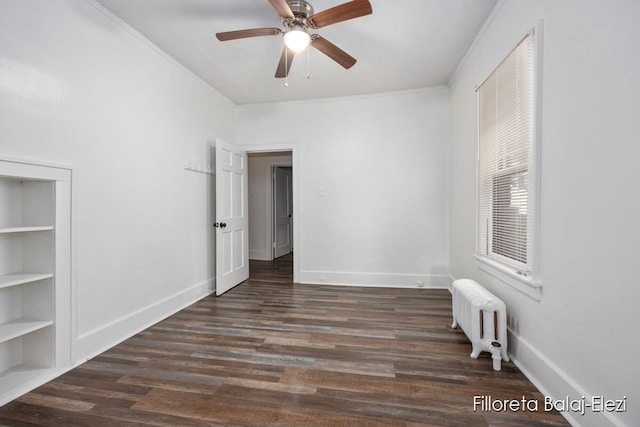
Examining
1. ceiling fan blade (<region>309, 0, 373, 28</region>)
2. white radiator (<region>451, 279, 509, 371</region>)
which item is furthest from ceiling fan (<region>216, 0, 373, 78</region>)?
white radiator (<region>451, 279, 509, 371</region>)

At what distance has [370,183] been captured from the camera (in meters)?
4.19

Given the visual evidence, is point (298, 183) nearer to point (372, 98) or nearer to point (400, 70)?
point (372, 98)

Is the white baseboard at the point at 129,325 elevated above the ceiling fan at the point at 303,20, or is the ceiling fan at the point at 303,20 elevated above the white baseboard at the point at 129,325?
the ceiling fan at the point at 303,20

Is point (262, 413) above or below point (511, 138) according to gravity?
below

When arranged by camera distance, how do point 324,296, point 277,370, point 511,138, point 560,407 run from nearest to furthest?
point 560,407 → point 277,370 → point 511,138 → point 324,296

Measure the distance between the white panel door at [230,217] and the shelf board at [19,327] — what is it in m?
1.91

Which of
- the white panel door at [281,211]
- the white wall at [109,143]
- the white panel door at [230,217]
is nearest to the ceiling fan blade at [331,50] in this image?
the white wall at [109,143]

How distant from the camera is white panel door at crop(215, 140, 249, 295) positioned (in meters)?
3.75

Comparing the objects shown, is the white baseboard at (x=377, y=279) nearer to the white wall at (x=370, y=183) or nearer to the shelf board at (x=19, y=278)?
the white wall at (x=370, y=183)

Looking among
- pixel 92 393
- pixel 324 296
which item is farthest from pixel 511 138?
pixel 92 393

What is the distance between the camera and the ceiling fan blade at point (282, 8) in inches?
72.9

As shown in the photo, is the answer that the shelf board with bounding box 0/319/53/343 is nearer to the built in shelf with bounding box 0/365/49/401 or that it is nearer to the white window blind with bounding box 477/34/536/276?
the built in shelf with bounding box 0/365/49/401

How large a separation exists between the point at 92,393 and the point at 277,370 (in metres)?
1.13

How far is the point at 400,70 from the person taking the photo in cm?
346
